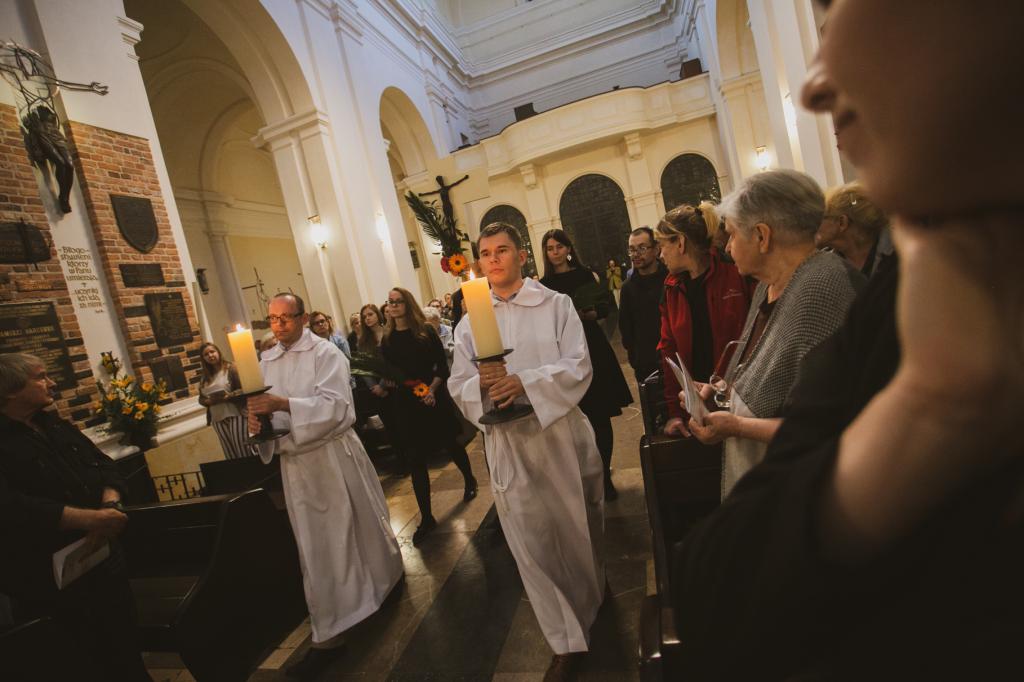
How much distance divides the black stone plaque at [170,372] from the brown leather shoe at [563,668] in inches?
176

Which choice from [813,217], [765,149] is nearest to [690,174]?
[765,149]

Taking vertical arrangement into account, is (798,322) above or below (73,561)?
above

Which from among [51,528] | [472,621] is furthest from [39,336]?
[472,621]

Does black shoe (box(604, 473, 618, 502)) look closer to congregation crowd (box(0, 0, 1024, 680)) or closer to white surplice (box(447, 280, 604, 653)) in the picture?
white surplice (box(447, 280, 604, 653))

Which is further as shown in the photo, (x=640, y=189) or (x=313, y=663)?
(x=640, y=189)

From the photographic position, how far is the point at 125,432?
173 inches

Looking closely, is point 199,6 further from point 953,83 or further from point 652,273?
point 953,83

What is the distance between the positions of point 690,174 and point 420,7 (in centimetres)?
915

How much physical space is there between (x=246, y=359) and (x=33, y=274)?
3.21 m

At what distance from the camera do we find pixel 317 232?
28.9 feet

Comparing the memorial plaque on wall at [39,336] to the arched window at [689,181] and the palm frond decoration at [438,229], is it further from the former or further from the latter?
the arched window at [689,181]

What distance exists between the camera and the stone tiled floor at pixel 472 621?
236 cm

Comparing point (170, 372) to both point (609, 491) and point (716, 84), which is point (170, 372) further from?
point (716, 84)

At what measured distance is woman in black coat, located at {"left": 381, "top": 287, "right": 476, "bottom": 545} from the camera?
3.88m
